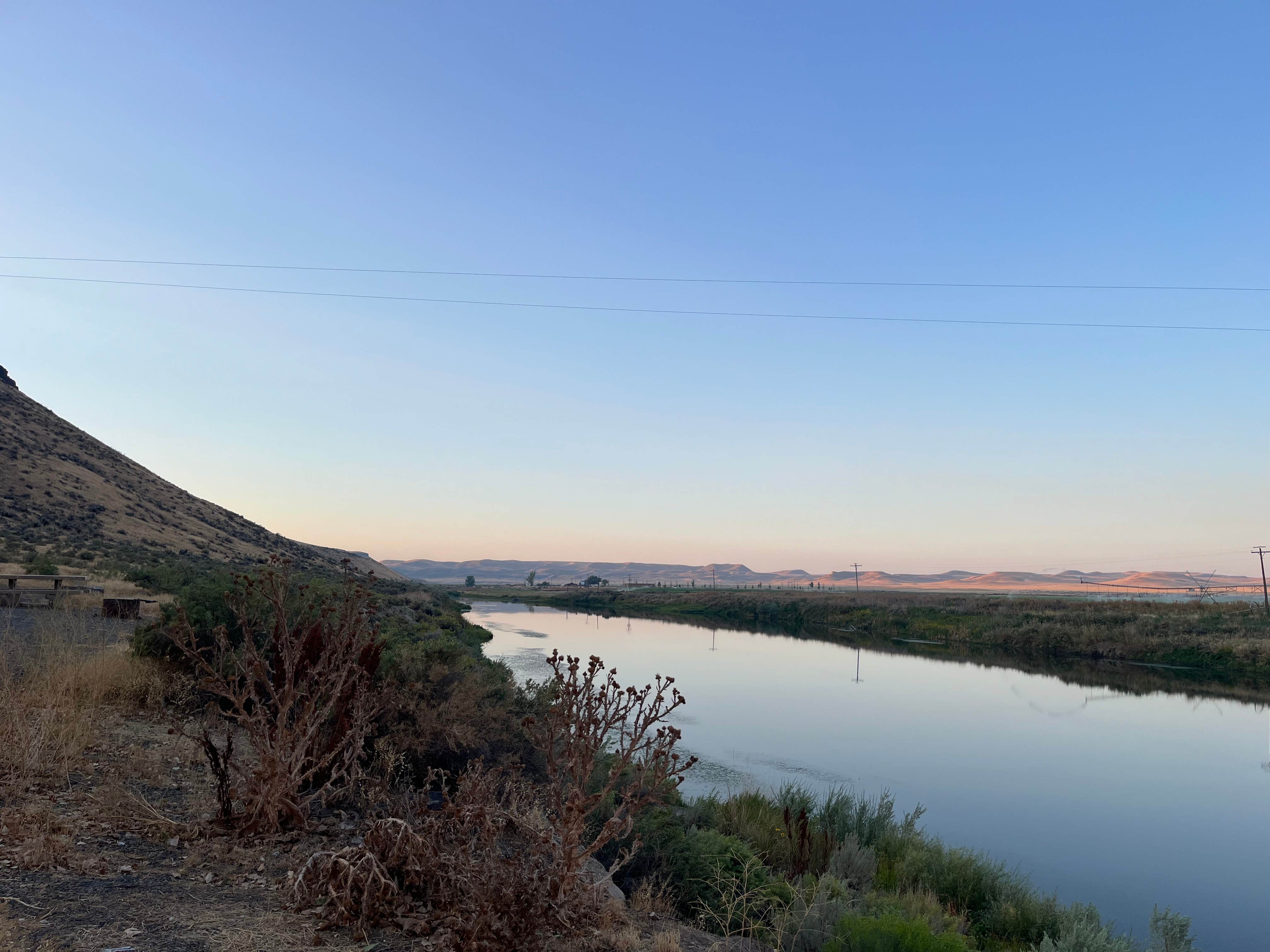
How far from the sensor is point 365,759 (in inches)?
283

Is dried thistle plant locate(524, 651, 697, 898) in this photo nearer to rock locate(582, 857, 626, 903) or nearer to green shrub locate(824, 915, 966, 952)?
rock locate(582, 857, 626, 903)

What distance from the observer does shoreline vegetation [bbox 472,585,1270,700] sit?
3294 cm

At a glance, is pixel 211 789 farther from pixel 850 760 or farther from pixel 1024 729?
pixel 1024 729

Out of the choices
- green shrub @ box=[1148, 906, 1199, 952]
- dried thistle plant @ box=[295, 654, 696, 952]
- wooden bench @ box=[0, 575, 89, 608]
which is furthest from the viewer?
wooden bench @ box=[0, 575, 89, 608]

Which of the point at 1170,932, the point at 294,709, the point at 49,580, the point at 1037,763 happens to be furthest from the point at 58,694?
the point at 1037,763

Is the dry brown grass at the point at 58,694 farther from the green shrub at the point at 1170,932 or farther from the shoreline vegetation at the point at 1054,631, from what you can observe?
A: the shoreline vegetation at the point at 1054,631

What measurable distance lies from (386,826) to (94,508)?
146 feet

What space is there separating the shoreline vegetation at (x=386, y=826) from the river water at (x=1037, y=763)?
7.63 ft

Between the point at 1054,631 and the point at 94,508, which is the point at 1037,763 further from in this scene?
the point at 94,508

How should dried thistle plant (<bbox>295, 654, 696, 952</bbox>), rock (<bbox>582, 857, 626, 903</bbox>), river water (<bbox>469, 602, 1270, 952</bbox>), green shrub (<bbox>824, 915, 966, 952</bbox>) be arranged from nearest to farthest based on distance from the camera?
1. dried thistle plant (<bbox>295, 654, 696, 952</bbox>)
2. rock (<bbox>582, 857, 626, 903</bbox>)
3. green shrub (<bbox>824, 915, 966, 952</bbox>)
4. river water (<bbox>469, 602, 1270, 952</bbox>)

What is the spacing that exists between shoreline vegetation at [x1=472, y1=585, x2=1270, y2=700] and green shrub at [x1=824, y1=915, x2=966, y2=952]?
28937 mm

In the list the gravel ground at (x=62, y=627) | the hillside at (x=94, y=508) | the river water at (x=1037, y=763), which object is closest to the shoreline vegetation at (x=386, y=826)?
the gravel ground at (x=62, y=627)

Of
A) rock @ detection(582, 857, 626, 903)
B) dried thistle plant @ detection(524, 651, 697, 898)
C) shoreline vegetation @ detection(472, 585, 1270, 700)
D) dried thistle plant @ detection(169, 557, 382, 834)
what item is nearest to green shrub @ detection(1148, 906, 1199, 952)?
rock @ detection(582, 857, 626, 903)

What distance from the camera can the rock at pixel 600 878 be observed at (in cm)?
481
